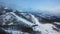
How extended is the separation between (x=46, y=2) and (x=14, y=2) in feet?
1.35

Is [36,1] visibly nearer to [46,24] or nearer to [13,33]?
[46,24]

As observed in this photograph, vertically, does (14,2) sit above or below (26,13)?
above

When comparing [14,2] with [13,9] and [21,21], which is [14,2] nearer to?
[13,9]

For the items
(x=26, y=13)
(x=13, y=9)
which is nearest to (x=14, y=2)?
(x=13, y=9)

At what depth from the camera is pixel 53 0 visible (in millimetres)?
1431

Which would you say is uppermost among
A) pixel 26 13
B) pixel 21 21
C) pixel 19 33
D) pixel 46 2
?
pixel 46 2

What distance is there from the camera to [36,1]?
1.44m

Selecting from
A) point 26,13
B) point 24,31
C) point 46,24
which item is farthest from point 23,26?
point 46,24

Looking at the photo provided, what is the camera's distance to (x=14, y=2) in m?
1.44

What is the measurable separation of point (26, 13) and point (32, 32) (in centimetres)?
25

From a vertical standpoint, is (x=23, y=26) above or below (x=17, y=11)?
below

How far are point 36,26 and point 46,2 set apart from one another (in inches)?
13.2

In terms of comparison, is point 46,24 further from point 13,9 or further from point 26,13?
point 13,9

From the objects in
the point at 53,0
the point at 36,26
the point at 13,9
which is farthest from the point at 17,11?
the point at 53,0
